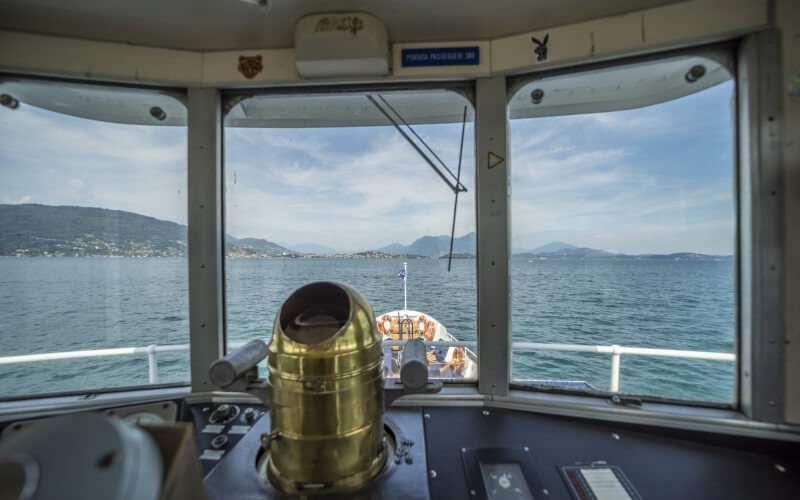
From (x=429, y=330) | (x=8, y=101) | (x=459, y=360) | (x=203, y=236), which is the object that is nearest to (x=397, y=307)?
(x=429, y=330)

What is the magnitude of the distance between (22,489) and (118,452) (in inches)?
3.1

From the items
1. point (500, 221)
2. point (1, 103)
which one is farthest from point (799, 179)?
point (1, 103)

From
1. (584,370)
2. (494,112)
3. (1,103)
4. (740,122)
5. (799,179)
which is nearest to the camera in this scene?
(799,179)

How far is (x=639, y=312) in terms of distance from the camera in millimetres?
15727

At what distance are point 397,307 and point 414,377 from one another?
8.59 meters

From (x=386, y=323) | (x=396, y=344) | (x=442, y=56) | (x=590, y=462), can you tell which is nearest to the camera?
(x=590, y=462)

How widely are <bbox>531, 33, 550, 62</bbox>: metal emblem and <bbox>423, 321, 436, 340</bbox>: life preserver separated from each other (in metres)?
5.55

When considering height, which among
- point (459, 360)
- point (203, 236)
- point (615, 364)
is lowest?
point (459, 360)

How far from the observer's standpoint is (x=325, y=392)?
87cm

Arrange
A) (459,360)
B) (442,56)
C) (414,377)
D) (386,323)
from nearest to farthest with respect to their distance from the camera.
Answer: (414,377), (442,56), (459,360), (386,323)

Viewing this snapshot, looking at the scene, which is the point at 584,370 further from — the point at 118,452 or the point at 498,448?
the point at 118,452

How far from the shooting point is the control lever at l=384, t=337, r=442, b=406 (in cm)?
98

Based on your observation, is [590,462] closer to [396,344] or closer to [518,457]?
[518,457]

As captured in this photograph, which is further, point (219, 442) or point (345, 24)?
point (345, 24)
